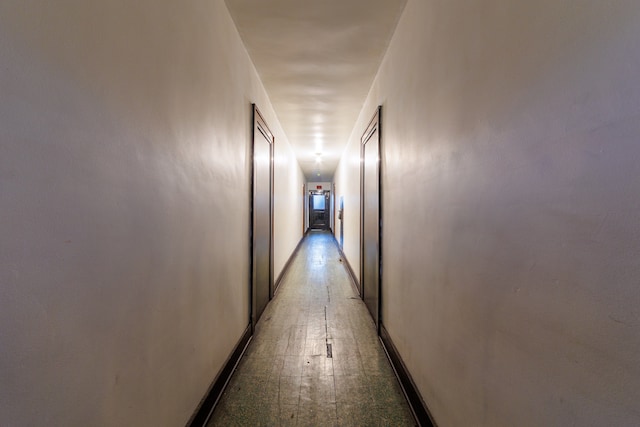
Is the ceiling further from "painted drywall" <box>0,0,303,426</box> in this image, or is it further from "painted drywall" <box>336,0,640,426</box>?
"painted drywall" <box>336,0,640,426</box>

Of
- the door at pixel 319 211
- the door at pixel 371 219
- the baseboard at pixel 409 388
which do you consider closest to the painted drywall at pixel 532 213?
the baseboard at pixel 409 388

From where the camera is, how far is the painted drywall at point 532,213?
58 centimetres

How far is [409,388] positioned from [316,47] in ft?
8.99

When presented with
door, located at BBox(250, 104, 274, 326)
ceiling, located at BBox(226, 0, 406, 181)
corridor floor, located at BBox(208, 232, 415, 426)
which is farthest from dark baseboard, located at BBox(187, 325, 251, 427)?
ceiling, located at BBox(226, 0, 406, 181)

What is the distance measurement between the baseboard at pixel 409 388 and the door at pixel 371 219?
1.63 ft

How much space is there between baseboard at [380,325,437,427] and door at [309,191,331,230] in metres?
12.0

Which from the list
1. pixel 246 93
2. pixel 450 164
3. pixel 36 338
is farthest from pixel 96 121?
pixel 246 93

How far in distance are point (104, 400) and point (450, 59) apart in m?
1.90

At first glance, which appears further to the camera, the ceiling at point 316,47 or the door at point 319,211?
the door at point 319,211

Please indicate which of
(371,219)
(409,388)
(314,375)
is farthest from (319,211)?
(409,388)

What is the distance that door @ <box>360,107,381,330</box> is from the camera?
2891mm

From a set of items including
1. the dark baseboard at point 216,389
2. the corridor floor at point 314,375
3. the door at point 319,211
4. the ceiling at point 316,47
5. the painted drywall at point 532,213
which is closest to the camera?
the painted drywall at point 532,213

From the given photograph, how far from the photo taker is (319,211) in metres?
14.8

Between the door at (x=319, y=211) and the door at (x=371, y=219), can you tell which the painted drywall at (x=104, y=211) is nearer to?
the door at (x=371, y=219)
